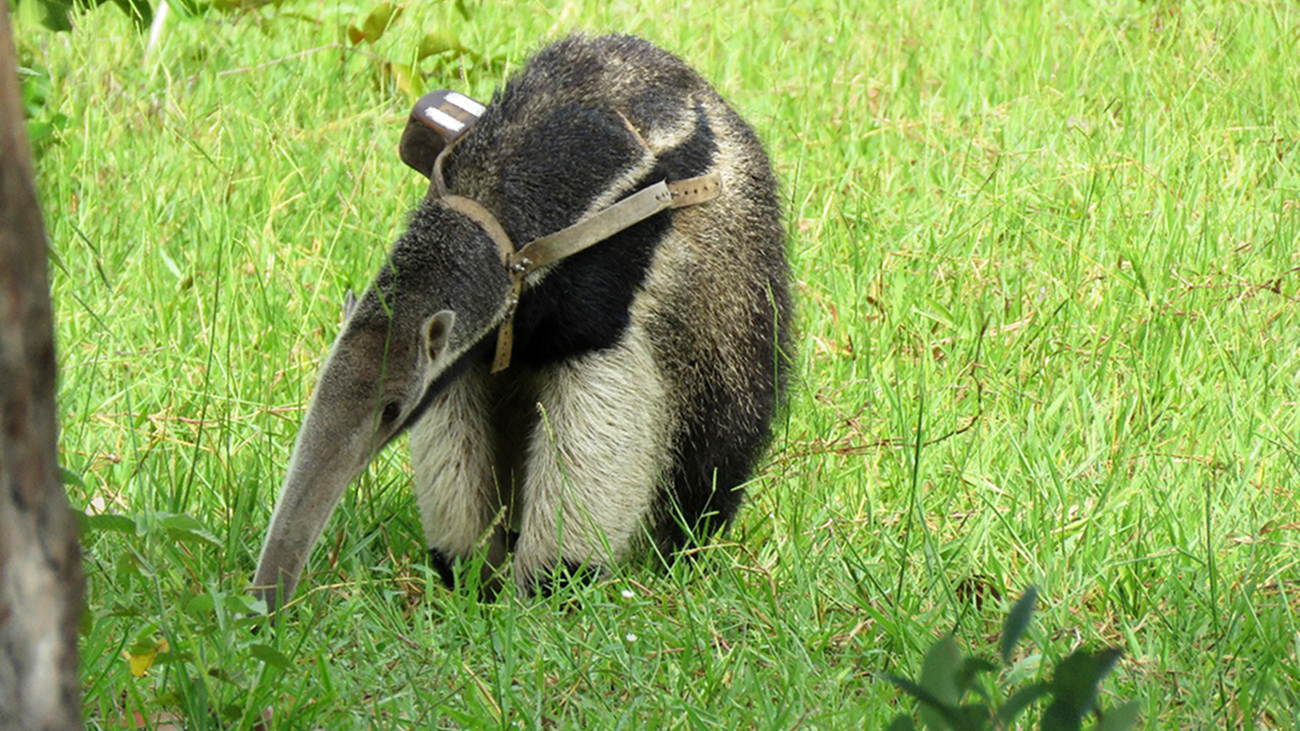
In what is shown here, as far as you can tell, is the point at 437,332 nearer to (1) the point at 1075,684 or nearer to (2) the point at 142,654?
(2) the point at 142,654

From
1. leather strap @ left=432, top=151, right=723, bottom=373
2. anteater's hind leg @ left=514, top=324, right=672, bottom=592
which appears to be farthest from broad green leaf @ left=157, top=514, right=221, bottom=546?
anteater's hind leg @ left=514, top=324, right=672, bottom=592

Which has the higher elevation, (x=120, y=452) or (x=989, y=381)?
(x=120, y=452)

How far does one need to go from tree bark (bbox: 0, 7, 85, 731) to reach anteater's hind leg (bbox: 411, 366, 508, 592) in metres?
2.50

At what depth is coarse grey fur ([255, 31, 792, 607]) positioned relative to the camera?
3459 mm

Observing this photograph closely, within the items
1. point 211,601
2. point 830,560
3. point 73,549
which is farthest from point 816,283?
point 73,549

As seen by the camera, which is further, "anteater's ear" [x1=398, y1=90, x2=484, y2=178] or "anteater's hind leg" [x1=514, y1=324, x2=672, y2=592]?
"anteater's ear" [x1=398, y1=90, x2=484, y2=178]

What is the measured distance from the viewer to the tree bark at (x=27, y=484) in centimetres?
137

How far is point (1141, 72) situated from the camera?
7.13 metres

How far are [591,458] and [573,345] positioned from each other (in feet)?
0.99

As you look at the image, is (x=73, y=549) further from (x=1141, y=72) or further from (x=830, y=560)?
(x=1141, y=72)

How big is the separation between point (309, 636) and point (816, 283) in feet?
8.97

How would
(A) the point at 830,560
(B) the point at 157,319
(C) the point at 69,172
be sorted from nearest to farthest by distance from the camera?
(A) the point at 830,560 < (B) the point at 157,319 < (C) the point at 69,172

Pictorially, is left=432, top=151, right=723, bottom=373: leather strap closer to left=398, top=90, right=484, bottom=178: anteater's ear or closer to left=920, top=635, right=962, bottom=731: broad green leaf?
left=398, top=90, right=484, bottom=178: anteater's ear

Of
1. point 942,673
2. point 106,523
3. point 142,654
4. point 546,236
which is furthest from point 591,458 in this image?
point 942,673
